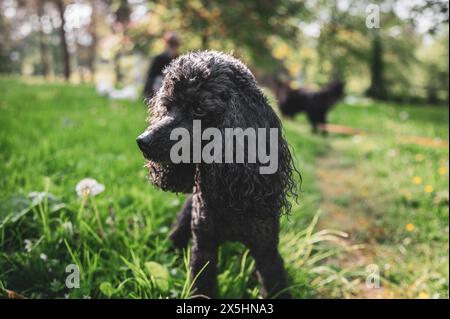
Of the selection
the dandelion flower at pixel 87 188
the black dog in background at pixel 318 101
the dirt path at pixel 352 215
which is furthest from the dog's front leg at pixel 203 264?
the black dog in background at pixel 318 101

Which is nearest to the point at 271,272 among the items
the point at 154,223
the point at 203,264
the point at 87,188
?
the point at 203,264

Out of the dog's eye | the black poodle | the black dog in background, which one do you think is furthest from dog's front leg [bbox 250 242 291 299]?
the black dog in background

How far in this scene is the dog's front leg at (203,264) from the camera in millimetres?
2141

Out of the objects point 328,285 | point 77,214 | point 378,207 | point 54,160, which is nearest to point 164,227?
point 77,214

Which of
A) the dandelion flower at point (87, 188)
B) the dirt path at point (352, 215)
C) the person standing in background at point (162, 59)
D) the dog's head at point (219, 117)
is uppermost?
the person standing in background at point (162, 59)

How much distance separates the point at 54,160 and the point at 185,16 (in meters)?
4.84

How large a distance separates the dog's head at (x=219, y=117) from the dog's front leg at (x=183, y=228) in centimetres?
60

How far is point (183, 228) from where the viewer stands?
258cm

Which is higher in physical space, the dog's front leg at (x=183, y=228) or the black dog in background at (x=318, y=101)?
the black dog in background at (x=318, y=101)

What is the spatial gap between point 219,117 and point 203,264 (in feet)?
3.10

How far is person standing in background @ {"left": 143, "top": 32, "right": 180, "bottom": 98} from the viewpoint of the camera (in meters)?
6.88

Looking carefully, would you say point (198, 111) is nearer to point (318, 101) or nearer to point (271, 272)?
point (271, 272)

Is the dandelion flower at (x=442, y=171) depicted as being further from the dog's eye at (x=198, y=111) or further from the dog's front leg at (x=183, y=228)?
the dog's eye at (x=198, y=111)
